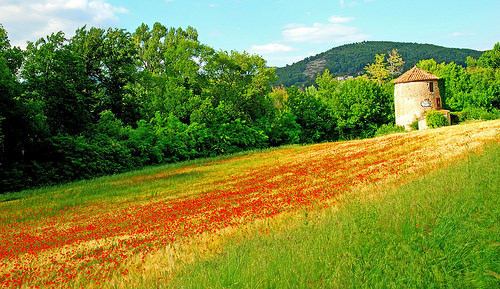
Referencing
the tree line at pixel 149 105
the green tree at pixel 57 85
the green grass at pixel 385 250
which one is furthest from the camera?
the green tree at pixel 57 85

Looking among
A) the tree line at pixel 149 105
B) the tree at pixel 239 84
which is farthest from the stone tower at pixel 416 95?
the tree at pixel 239 84

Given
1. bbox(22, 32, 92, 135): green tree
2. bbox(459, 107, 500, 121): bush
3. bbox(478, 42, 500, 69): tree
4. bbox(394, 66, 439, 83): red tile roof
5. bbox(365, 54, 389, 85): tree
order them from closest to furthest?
bbox(22, 32, 92, 135): green tree < bbox(459, 107, 500, 121): bush < bbox(394, 66, 439, 83): red tile roof < bbox(365, 54, 389, 85): tree < bbox(478, 42, 500, 69): tree

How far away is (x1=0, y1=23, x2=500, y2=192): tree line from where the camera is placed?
28922mm

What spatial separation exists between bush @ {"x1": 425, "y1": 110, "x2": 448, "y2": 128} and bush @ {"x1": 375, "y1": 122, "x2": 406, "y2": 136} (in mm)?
5553

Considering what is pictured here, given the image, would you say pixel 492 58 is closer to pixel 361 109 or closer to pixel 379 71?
pixel 379 71

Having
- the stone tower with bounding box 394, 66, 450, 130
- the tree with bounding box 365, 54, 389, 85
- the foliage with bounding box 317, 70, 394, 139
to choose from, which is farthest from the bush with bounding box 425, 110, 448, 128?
the tree with bounding box 365, 54, 389, 85

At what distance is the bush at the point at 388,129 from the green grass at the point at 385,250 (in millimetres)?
51714

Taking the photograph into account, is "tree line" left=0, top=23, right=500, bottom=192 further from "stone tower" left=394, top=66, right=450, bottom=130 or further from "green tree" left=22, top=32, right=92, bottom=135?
"stone tower" left=394, top=66, right=450, bottom=130

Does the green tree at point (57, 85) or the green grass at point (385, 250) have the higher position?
the green tree at point (57, 85)

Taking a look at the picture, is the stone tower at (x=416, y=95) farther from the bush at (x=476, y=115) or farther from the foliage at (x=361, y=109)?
the foliage at (x=361, y=109)

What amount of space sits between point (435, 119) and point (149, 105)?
1544 inches

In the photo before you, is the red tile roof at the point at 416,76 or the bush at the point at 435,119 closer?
the bush at the point at 435,119

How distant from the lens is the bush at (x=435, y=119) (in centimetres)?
4784

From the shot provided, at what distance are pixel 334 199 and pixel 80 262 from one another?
6.55 metres
